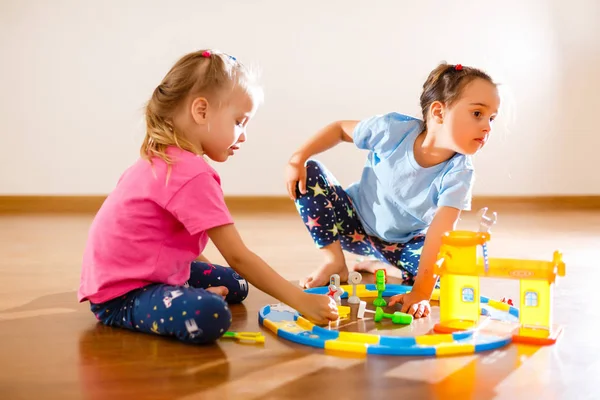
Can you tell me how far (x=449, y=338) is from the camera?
1.15 meters

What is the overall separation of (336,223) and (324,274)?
14 centimetres

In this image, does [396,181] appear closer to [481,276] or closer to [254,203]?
[481,276]

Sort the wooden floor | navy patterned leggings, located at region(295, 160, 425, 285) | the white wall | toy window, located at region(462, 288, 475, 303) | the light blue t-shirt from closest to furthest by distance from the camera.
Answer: the wooden floor < toy window, located at region(462, 288, 475, 303) < the light blue t-shirt < navy patterned leggings, located at region(295, 160, 425, 285) < the white wall

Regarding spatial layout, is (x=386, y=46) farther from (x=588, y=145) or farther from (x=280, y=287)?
(x=280, y=287)

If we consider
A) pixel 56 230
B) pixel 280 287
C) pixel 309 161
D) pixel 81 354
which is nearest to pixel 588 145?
pixel 309 161

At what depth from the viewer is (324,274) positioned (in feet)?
5.32

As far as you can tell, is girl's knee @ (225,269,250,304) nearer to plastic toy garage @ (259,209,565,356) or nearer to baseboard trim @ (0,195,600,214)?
plastic toy garage @ (259,209,565,356)

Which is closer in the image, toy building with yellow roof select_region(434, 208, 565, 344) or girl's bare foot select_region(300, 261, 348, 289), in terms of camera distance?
toy building with yellow roof select_region(434, 208, 565, 344)

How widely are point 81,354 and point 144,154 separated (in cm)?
34

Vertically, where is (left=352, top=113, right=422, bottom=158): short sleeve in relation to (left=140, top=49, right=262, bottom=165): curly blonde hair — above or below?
below

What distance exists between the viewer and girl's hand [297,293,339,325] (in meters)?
1.21

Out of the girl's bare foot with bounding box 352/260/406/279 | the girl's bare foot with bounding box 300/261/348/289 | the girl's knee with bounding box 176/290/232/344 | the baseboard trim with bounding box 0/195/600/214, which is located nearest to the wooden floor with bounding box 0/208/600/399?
the girl's knee with bounding box 176/290/232/344

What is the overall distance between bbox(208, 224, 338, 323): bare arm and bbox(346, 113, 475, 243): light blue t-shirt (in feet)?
1.44

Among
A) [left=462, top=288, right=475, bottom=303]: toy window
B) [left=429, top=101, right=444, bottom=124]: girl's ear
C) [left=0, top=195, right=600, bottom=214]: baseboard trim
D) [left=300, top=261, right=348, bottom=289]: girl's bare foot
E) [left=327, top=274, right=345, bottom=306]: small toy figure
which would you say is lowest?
[left=0, top=195, right=600, bottom=214]: baseboard trim
